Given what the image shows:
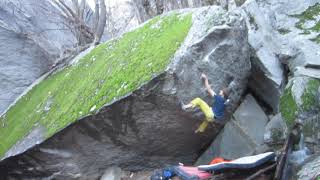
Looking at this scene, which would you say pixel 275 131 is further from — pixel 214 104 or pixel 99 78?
pixel 99 78

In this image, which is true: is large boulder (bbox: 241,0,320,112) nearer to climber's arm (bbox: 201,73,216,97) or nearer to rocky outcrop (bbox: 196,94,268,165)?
rocky outcrop (bbox: 196,94,268,165)

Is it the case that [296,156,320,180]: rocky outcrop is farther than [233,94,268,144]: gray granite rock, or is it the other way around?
[233,94,268,144]: gray granite rock

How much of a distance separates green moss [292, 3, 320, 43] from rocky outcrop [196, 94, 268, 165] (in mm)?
1261

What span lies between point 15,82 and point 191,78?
197 inches

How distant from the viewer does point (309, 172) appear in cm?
393

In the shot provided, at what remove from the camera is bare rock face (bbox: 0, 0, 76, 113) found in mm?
8891

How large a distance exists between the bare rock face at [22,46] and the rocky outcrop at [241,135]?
4.66 meters

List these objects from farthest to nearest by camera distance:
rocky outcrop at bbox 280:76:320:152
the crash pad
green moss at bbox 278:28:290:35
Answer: green moss at bbox 278:28:290:35, rocky outcrop at bbox 280:76:320:152, the crash pad

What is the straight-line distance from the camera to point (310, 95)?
4.97 meters

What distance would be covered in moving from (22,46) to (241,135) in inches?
209

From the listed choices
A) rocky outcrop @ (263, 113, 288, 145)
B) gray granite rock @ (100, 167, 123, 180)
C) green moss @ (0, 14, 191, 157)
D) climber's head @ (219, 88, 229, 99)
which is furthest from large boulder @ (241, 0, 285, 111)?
gray granite rock @ (100, 167, 123, 180)

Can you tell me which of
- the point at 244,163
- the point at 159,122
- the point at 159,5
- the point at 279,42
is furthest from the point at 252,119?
the point at 159,5

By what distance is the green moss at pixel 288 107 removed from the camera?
4910 mm

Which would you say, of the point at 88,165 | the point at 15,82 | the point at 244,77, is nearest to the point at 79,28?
the point at 15,82
